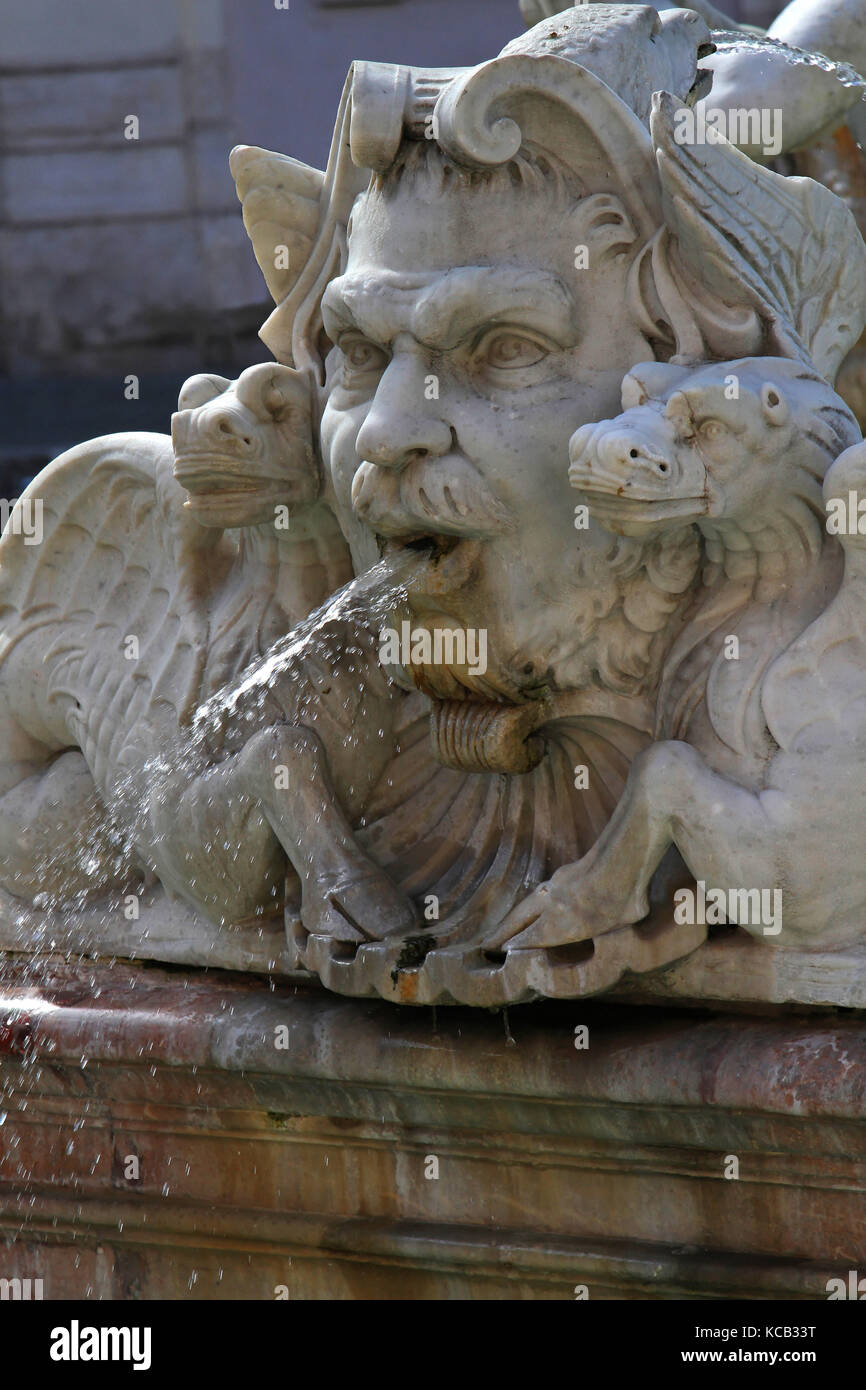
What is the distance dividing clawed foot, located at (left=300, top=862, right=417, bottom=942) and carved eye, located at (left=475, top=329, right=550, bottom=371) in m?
0.73

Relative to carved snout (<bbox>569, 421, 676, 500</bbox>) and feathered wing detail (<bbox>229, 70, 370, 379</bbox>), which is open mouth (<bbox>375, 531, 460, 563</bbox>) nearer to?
carved snout (<bbox>569, 421, 676, 500</bbox>)

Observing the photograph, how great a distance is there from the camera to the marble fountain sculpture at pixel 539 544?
2.50 m

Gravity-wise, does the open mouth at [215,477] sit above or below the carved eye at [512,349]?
below

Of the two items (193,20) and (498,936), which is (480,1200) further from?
(193,20)

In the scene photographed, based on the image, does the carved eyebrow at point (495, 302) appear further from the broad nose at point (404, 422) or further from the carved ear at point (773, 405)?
the carved ear at point (773, 405)

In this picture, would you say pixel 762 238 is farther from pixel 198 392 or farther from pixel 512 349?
pixel 198 392

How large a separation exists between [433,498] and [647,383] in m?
0.30

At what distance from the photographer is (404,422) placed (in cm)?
257

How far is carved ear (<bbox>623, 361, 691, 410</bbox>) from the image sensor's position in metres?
2.48

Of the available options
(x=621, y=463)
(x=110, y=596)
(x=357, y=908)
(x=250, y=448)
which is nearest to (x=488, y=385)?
(x=621, y=463)

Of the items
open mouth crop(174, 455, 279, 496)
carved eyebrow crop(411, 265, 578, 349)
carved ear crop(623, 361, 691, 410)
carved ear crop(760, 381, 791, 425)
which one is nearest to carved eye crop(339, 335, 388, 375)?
carved eyebrow crop(411, 265, 578, 349)

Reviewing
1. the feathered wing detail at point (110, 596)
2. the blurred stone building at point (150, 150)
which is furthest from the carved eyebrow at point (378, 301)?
the blurred stone building at point (150, 150)

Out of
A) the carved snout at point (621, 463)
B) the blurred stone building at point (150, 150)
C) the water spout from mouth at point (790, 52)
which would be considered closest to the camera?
the carved snout at point (621, 463)
